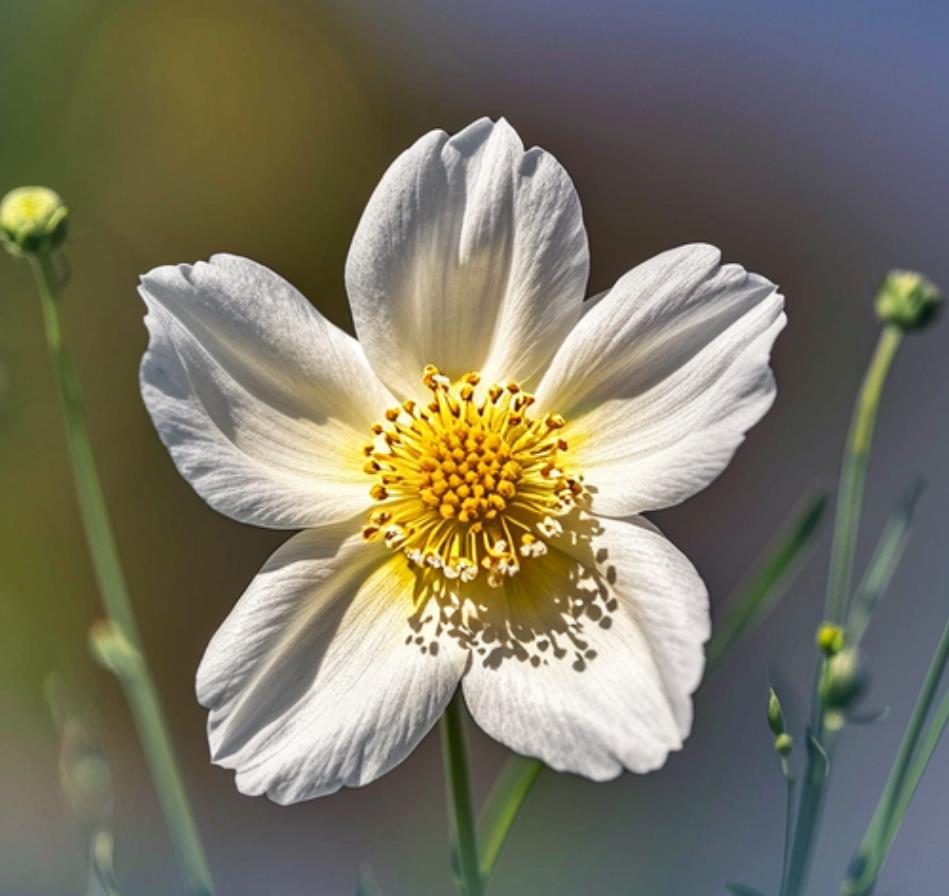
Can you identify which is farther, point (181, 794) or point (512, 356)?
point (512, 356)

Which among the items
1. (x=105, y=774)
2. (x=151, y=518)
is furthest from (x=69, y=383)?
(x=151, y=518)

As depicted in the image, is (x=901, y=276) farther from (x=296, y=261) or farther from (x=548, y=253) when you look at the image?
(x=296, y=261)

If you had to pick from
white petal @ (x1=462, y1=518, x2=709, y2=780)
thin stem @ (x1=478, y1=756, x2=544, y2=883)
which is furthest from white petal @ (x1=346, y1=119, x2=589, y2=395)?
thin stem @ (x1=478, y1=756, x2=544, y2=883)

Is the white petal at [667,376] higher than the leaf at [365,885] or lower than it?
higher

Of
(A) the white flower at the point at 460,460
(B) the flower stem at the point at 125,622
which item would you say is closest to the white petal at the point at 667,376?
(A) the white flower at the point at 460,460

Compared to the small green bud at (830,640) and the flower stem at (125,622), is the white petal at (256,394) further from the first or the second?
the small green bud at (830,640)

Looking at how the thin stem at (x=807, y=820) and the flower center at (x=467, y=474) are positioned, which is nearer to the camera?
the thin stem at (x=807, y=820)

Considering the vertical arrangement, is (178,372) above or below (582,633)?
above
